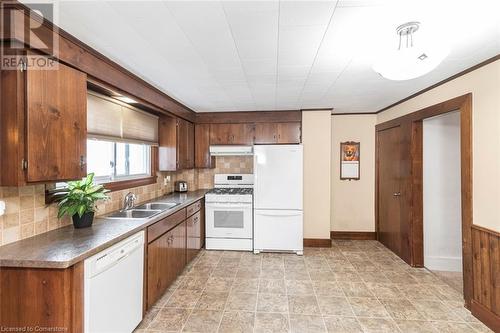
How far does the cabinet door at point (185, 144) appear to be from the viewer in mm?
3869

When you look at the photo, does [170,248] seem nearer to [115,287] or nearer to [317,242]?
[115,287]

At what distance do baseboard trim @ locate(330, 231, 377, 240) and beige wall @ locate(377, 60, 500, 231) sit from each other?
7.65ft

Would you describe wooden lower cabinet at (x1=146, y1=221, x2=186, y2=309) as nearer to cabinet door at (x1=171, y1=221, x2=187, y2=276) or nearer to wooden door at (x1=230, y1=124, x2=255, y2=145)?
cabinet door at (x1=171, y1=221, x2=187, y2=276)

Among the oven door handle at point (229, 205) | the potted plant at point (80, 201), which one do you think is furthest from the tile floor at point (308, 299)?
the potted plant at point (80, 201)

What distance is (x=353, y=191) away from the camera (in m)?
4.61

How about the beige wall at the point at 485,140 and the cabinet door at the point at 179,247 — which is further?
the cabinet door at the point at 179,247

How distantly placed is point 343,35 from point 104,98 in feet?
7.50

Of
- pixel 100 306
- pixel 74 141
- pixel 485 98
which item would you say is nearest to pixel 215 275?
pixel 100 306

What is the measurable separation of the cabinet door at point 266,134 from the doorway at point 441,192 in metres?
2.20

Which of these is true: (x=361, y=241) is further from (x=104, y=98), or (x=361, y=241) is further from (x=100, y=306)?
(x=104, y=98)

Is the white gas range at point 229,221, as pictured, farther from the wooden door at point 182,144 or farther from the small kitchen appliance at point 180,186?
the wooden door at point 182,144

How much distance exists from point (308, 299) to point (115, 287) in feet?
6.12

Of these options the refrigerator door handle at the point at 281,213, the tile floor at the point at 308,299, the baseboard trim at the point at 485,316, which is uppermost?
the refrigerator door handle at the point at 281,213

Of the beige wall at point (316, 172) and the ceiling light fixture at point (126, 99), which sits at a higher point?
the ceiling light fixture at point (126, 99)
